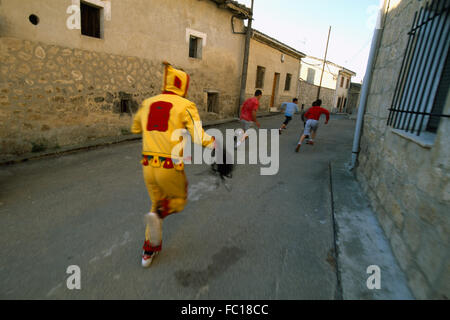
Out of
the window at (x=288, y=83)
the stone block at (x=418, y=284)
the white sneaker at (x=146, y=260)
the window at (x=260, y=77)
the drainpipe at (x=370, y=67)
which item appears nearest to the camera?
the stone block at (x=418, y=284)

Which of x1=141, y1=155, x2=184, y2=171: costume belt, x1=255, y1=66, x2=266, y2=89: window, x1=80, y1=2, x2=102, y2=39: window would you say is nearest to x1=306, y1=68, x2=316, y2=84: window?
x1=255, y1=66, x2=266, y2=89: window

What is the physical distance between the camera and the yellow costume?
2.34 metres

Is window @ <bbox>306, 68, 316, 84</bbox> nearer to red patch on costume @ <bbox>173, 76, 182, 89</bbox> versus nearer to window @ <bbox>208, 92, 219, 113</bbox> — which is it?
window @ <bbox>208, 92, 219, 113</bbox>

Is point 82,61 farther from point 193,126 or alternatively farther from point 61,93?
point 193,126

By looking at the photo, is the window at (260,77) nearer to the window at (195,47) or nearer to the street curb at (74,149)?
the window at (195,47)

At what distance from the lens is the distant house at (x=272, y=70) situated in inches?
591

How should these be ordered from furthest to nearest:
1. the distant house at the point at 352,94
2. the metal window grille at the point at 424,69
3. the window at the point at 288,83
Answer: the distant house at the point at 352,94
the window at the point at 288,83
the metal window grille at the point at 424,69

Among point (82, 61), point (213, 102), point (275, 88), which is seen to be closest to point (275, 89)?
point (275, 88)

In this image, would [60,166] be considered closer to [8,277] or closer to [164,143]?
[8,277]

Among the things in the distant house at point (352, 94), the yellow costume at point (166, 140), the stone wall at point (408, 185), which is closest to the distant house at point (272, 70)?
the stone wall at point (408, 185)

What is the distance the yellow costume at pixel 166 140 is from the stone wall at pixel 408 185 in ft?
6.52

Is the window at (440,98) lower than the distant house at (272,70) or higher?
lower

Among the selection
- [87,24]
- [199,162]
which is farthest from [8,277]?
[87,24]

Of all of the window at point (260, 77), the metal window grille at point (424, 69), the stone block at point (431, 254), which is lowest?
the stone block at point (431, 254)
